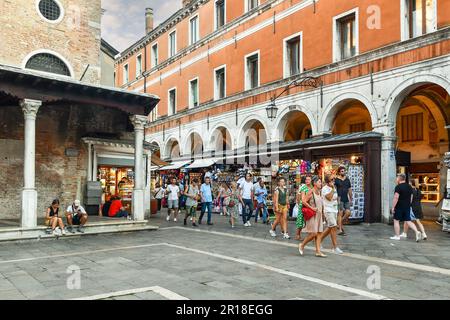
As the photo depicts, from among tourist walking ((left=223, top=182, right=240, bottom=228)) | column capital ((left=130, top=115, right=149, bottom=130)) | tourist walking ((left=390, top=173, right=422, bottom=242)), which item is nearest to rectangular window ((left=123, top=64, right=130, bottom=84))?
tourist walking ((left=223, top=182, right=240, bottom=228))

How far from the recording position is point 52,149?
1330cm

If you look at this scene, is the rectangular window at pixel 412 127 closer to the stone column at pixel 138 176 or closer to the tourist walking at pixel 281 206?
the tourist walking at pixel 281 206

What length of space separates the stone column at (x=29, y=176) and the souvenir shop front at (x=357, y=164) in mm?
8749

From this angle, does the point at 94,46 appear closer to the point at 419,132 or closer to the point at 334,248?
the point at 334,248

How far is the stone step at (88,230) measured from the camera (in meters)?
9.84

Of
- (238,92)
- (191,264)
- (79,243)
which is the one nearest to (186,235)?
(79,243)

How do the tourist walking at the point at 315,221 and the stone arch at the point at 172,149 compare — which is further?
the stone arch at the point at 172,149

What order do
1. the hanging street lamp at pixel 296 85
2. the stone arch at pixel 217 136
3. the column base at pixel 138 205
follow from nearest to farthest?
the column base at pixel 138 205
the hanging street lamp at pixel 296 85
the stone arch at pixel 217 136

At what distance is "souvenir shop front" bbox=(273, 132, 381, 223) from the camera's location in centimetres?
1355

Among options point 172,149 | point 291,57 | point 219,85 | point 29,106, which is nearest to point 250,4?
point 291,57

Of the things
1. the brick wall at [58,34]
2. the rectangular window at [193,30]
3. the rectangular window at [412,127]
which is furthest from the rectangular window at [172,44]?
the rectangular window at [412,127]

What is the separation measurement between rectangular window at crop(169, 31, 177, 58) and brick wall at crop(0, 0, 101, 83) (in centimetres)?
1231

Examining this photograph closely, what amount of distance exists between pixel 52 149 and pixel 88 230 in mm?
3492

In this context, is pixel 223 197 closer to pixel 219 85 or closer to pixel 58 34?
pixel 219 85
